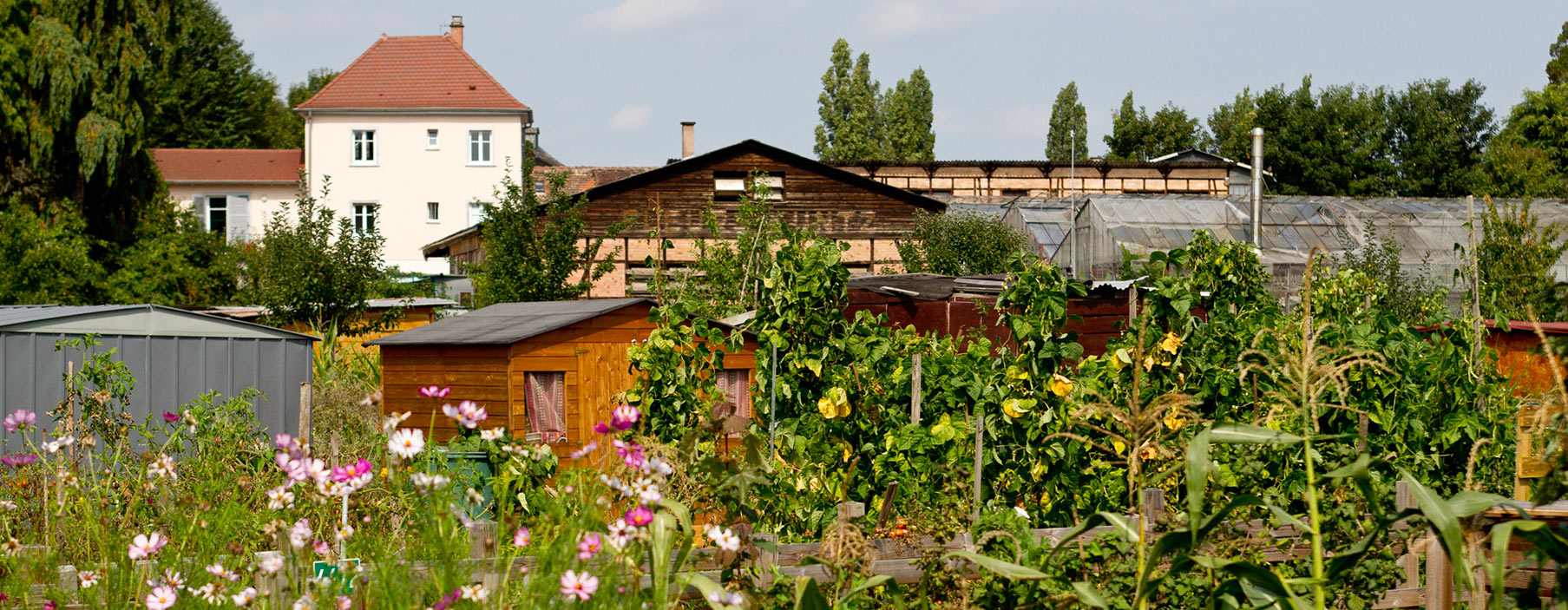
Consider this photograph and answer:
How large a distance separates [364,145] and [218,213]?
23.6ft

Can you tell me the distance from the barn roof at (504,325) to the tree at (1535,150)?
37.9 metres

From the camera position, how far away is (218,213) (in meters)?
42.5

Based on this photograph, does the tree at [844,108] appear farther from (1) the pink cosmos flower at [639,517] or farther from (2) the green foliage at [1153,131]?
(1) the pink cosmos flower at [639,517]

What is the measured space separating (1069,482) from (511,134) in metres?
35.7

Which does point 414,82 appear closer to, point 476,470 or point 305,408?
point 305,408

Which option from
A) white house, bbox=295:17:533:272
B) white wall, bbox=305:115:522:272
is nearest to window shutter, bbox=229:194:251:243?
white house, bbox=295:17:533:272

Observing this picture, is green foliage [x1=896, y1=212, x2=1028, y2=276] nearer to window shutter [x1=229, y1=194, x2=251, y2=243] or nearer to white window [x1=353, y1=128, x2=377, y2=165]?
white window [x1=353, y1=128, x2=377, y2=165]

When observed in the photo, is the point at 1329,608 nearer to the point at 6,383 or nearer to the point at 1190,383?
the point at 1190,383

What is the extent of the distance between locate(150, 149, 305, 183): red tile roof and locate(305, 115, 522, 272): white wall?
266cm

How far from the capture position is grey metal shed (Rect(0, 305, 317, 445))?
9789 mm

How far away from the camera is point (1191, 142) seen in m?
57.0

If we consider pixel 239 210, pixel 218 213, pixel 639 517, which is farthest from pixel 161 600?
pixel 218 213

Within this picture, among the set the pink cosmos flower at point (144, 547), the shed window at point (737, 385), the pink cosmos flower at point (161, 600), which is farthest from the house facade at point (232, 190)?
the pink cosmos flower at point (161, 600)

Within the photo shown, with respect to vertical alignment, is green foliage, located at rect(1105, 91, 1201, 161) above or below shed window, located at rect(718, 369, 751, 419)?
above
